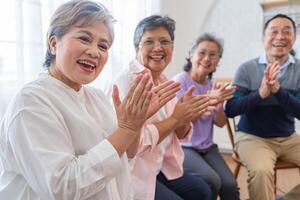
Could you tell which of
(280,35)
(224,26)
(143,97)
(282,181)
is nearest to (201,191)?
(143,97)

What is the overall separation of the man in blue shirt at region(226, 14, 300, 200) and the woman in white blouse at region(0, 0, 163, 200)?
1.08 metres

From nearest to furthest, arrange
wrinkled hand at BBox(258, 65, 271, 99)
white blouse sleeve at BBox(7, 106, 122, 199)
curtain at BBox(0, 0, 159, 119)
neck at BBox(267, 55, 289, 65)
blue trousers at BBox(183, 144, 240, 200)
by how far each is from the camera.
Result: white blouse sleeve at BBox(7, 106, 122, 199) → curtain at BBox(0, 0, 159, 119) → blue trousers at BBox(183, 144, 240, 200) → wrinkled hand at BBox(258, 65, 271, 99) → neck at BBox(267, 55, 289, 65)

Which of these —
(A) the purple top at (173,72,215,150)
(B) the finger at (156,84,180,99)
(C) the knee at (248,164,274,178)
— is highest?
(B) the finger at (156,84,180,99)

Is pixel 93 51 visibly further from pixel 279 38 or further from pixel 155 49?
pixel 279 38

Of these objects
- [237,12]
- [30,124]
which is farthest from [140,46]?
[237,12]

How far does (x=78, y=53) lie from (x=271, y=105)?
4.67ft

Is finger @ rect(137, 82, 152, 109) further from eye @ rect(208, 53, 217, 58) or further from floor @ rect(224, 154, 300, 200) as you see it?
floor @ rect(224, 154, 300, 200)

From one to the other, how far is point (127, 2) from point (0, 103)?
4.41 ft

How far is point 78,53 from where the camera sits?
84 centimetres

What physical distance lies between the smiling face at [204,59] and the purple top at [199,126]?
0.06 m

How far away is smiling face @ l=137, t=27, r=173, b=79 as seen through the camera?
1440 mm

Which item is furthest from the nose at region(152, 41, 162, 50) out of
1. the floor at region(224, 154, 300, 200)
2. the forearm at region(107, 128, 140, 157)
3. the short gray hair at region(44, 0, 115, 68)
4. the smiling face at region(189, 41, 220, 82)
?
the floor at region(224, 154, 300, 200)

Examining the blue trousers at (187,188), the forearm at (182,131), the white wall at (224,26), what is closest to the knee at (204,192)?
the blue trousers at (187,188)

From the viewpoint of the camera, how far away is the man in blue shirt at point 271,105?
1.74 m
